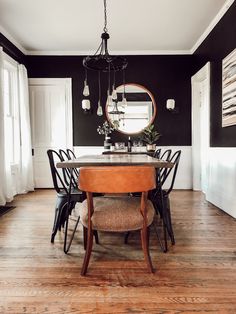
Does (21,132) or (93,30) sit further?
(21,132)

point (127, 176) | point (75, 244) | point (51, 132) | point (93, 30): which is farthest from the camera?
point (51, 132)

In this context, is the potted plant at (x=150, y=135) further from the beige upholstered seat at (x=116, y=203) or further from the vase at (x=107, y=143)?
the beige upholstered seat at (x=116, y=203)

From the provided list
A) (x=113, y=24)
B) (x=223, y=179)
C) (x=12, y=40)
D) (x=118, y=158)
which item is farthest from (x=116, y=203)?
(x=12, y=40)

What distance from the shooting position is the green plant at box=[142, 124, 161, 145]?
5250 millimetres

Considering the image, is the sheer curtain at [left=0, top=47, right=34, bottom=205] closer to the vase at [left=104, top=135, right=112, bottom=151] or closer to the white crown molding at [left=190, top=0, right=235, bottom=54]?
the vase at [left=104, top=135, right=112, bottom=151]

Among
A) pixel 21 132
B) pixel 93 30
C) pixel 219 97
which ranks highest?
pixel 93 30

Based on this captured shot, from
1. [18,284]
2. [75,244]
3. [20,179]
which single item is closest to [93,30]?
[20,179]

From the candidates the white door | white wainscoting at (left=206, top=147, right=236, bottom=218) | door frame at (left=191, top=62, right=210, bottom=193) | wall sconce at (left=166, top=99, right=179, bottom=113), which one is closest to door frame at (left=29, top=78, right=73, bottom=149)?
the white door

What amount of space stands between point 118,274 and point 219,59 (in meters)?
3.33

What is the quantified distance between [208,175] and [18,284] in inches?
134

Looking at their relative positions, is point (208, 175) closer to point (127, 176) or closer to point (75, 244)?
point (75, 244)

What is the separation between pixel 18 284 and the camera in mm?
1741

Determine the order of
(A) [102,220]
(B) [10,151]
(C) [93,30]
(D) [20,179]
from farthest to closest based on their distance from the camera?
(D) [20,179]
(B) [10,151]
(C) [93,30]
(A) [102,220]

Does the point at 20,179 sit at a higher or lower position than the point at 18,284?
higher
